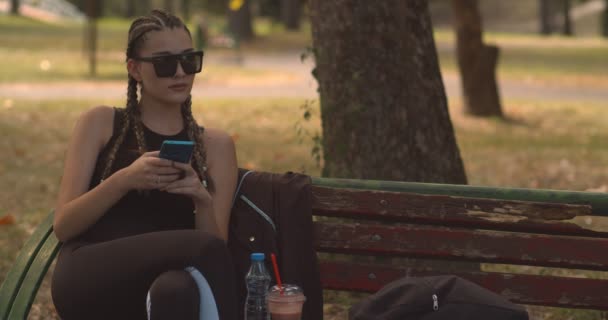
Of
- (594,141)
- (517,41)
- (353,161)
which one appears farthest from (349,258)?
(517,41)

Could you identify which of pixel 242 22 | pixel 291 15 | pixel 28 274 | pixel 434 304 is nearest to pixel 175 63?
pixel 28 274

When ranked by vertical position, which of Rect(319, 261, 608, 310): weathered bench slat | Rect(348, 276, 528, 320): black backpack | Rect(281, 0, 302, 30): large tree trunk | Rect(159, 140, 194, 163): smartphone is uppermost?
Rect(159, 140, 194, 163): smartphone

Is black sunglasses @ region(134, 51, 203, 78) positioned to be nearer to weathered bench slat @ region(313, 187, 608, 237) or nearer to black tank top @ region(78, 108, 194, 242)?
black tank top @ region(78, 108, 194, 242)

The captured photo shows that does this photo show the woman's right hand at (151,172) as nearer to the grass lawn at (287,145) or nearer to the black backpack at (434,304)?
the black backpack at (434,304)

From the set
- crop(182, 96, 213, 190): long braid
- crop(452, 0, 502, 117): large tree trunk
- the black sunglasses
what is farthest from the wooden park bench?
crop(452, 0, 502, 117): large tree trunk

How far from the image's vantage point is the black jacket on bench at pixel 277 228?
173 inches

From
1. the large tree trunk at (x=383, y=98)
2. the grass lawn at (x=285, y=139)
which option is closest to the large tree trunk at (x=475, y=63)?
the grass lawn at (x=285, y=139)

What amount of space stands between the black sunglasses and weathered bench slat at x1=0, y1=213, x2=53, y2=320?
71cm

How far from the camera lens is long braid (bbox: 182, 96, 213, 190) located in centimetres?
432

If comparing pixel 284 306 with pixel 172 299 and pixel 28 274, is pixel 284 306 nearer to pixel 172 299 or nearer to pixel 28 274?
pixel 172 299

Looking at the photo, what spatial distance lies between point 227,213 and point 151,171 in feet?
1.70

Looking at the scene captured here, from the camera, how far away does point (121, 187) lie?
157 inches

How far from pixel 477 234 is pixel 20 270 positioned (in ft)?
5.32

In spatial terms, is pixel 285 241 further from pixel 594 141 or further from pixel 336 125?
pixel 594 141
